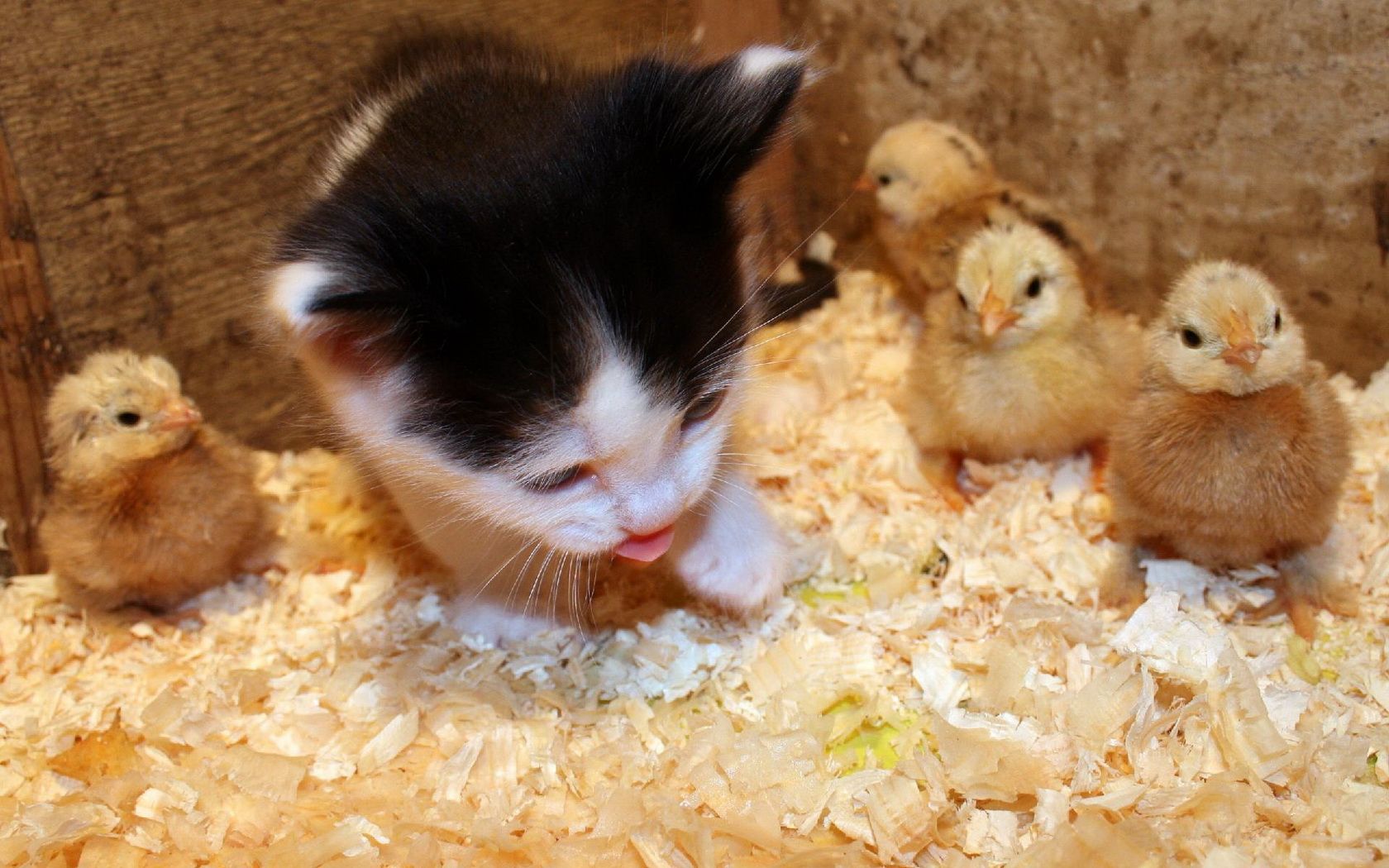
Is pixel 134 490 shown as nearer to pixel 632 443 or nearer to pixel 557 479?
pixel 557 479

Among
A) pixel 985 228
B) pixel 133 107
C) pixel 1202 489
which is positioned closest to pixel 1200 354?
pixel 1202 489

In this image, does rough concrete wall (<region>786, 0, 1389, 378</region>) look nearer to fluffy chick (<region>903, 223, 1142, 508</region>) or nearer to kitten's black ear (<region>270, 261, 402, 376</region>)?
fluffy chick (<region>903, 223, 1142, 508</region>)

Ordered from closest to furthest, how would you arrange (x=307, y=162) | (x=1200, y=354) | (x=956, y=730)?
(x=956, y=730), (x=1200, y=354), (x=307, y=162)

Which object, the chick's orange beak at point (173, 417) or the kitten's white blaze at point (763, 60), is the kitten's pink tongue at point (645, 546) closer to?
the kitten's white blaze at point (763, 60)

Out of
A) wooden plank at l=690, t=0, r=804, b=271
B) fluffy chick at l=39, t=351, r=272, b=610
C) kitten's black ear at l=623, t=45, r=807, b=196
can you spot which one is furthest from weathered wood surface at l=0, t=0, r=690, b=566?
kitten's black ear at l=623, t=45, r=807, b=196

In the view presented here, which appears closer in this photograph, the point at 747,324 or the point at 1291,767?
the point at 1291,767

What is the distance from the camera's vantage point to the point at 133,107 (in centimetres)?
249

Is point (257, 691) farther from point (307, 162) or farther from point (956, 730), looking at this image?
point (956, 730)

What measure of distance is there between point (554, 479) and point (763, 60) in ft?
2.53

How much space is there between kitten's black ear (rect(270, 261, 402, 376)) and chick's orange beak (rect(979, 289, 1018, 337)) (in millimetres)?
1329

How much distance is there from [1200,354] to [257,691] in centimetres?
198

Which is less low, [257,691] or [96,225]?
[96,225]

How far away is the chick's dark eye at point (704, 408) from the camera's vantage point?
1.82m

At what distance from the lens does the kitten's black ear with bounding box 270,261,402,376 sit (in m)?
1.47
